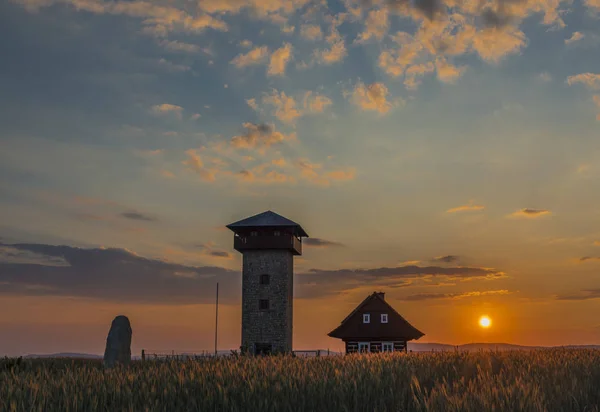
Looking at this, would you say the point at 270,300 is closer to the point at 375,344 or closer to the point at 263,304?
the point at 263,304

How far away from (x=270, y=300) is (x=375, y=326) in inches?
340

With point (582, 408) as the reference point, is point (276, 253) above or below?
above

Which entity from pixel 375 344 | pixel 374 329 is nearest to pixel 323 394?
pixel 374 329

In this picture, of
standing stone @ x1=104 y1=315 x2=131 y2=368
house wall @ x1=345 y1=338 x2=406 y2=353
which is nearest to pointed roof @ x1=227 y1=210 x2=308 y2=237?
house wall @ x1=345 y1=338 x2=406 y2=353

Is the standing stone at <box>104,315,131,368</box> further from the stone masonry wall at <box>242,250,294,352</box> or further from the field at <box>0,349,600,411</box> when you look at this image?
the stone masonry wall at <box>242,250,294,352</box>

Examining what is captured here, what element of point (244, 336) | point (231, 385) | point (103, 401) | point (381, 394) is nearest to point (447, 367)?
point (381, 394)

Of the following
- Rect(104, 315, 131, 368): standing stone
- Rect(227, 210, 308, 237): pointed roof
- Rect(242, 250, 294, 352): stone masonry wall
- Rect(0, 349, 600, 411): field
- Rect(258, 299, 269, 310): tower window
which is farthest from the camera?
Rect(227, 210, 308, 237): pointed roof

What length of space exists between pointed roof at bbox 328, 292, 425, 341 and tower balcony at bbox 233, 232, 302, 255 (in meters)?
7.33

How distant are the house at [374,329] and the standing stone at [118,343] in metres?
27.9

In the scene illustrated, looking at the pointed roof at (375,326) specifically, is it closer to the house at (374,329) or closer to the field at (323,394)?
the house at (374,329)

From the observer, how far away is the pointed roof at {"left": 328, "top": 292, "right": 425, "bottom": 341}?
49.9 meters

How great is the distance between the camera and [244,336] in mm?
49562

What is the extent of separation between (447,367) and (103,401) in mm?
7009

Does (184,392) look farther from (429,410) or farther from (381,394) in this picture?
(429,410)
